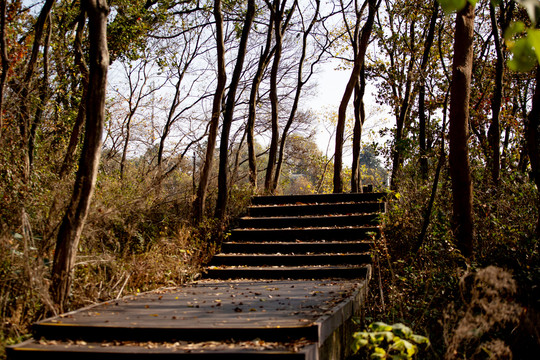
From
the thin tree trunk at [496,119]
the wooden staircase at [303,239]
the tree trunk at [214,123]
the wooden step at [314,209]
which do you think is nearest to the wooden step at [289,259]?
the wooden staircase at [303,239]

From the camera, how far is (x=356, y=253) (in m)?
8.23

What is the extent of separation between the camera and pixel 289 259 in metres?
8.21

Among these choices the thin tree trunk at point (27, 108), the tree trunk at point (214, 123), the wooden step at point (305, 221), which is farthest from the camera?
the wooden step at point (305, 221)

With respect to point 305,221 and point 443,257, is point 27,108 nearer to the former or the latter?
point 305,221

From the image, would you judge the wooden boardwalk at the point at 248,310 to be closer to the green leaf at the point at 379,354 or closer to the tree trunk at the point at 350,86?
the green leaf at the point at 379,354

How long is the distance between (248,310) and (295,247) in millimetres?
3607

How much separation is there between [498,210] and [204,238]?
5286 millimetres

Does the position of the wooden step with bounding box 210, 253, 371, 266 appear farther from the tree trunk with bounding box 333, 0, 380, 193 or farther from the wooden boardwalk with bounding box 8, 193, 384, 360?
the tree trunk with bounding box 333, 0, 380, 193

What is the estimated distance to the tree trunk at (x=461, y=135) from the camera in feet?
23.6

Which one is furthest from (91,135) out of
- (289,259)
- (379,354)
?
(289,259)

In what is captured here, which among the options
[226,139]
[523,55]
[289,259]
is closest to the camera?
[523,55]

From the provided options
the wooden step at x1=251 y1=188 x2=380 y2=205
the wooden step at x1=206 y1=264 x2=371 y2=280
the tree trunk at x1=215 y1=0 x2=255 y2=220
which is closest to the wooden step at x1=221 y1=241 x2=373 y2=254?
the wooden step at x1=206 y1=264 x2=371 y2=280

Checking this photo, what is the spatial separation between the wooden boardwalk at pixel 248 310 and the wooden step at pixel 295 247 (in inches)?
0.7

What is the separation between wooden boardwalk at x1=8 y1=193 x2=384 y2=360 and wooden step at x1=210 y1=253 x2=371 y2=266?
18 millimetres
